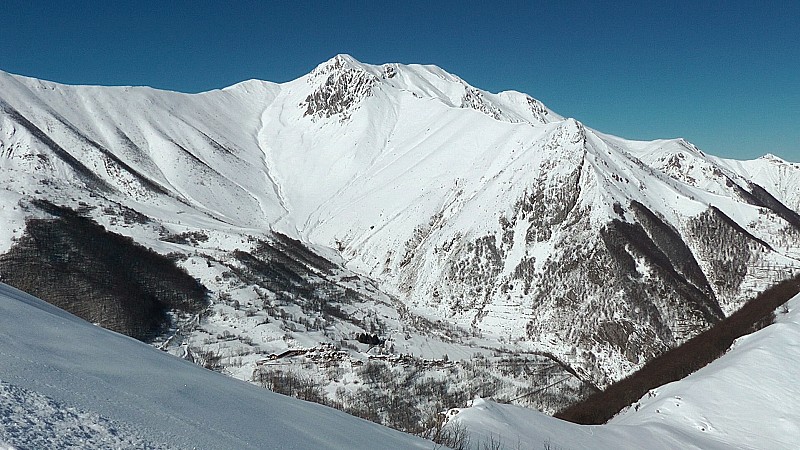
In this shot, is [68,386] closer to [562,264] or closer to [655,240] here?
[562,264]

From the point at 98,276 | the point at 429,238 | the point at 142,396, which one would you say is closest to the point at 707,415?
the point at 142,396

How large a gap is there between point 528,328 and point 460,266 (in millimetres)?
15371

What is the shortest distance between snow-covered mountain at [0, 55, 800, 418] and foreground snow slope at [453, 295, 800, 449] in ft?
91.8

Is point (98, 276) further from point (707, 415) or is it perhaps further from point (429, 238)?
point (707, 415)

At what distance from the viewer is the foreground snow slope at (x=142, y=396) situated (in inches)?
204

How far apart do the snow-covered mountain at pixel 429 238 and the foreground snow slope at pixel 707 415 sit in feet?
91.8

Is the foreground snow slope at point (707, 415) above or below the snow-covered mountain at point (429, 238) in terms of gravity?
below

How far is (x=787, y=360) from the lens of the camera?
2170 centimetres

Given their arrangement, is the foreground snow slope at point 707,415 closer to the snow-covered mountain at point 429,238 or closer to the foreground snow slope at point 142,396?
the foreground snow slope at point 142,396

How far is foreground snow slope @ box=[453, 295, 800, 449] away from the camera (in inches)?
595

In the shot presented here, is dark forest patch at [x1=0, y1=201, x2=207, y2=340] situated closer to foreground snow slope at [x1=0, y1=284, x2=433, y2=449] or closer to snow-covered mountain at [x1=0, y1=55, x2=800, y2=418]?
snow-covered mountain at [x1=0, y1=55, x2=800, y2=418]

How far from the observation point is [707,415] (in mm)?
19469

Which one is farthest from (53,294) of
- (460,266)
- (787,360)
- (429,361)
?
(787,360)

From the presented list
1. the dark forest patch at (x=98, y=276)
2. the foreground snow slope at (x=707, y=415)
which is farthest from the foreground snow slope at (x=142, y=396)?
the dark forest patch at (x=98, y=276)
